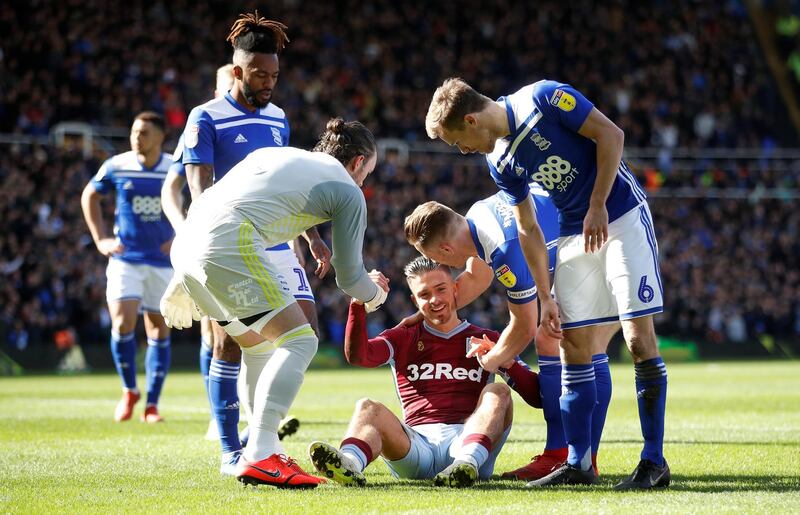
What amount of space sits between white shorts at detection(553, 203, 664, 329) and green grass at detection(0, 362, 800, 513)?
37.3 inches

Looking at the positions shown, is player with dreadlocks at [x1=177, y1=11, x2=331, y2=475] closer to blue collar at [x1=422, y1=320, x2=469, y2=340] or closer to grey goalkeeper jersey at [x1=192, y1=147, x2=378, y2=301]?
blue collar at [x1=422, y1=320, x2=469, y2=340]

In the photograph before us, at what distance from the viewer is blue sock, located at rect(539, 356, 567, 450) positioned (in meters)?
6.30

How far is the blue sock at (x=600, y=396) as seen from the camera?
6.27 m

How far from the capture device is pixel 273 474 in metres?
5.32

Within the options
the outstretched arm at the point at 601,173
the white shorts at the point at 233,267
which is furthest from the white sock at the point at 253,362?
the outstretched arm at the point at 601,173

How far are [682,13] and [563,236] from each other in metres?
31.2

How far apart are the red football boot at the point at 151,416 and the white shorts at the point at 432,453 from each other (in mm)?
4815

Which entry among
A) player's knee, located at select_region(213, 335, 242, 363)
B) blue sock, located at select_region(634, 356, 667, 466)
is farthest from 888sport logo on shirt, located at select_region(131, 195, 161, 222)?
blue sock, located at select_region(634, 356, 667, 466)

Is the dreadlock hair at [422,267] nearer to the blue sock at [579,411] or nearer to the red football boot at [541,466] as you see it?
the blue sock at [579,411]

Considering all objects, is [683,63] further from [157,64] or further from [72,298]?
[72,298]

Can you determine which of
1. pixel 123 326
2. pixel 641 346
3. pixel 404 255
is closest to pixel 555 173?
pixel 641 346

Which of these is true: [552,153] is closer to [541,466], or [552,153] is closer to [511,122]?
[511,122]

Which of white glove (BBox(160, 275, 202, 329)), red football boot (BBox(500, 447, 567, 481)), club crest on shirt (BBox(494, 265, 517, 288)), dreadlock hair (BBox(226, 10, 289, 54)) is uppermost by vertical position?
dreadlock hair (BBox(226, 10, 289, 54))

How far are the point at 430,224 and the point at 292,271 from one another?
124 centimetres
